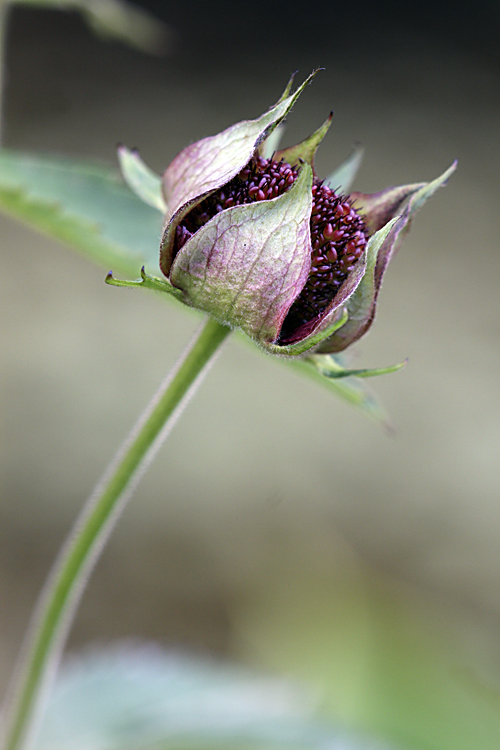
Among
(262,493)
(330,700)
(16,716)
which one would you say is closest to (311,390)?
(262,493)

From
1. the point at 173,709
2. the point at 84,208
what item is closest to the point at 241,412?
the point at 173,709

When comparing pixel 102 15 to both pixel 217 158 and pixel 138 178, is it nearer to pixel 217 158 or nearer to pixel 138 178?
pixel 138 178

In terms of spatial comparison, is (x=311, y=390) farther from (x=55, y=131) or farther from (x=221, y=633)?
(x=55, y=131)

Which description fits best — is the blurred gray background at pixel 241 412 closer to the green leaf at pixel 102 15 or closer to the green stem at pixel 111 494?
the green leaf at pixel 102 15

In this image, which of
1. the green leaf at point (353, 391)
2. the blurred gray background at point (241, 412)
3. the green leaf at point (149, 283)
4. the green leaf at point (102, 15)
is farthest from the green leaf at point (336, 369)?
the blurred gray background at point (241, 412)

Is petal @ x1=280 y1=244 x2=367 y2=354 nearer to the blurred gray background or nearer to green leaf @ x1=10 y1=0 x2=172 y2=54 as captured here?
green leaf @ x1=10 y1=0 x2=172 y2=54
